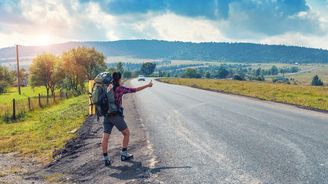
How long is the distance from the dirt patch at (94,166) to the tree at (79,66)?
56.6 m

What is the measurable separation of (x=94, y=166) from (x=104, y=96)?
1.68 metres

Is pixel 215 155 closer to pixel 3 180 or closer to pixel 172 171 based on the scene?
pixel 172 171

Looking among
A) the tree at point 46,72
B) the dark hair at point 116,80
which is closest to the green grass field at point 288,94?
the dark hair at point 116,80

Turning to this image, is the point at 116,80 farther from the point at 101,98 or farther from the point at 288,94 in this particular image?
the point at 288,94

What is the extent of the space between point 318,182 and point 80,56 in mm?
72256

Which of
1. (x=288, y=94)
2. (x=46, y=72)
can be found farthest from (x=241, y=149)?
(x=46, y=72)

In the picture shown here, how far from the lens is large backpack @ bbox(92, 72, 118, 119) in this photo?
9242 millimetres

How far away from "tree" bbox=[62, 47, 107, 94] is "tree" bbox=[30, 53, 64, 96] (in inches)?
64.0

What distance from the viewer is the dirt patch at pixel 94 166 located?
841cm

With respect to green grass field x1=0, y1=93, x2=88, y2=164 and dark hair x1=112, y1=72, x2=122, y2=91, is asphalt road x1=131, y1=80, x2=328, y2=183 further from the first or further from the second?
green grass field x1=0, y1=93, x2=88, y2=164

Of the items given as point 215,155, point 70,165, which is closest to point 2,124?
point 70,165

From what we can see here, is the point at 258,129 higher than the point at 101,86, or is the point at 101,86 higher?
the point at 101,86

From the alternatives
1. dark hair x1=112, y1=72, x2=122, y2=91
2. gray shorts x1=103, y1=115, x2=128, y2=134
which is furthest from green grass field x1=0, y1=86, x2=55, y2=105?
dark hair x1=112, y1=72, x2=122, y2=91

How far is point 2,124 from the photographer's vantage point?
22266 mm
